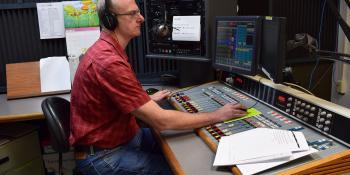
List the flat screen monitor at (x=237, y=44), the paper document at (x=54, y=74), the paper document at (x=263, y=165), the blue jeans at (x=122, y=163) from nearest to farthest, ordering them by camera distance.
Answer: the paper document at (x=263, y=165) → the blue jeans at (x=122, y=163) → the flat screen monitor at (x=237, y=44) → the paper document at (x=54, y=74)

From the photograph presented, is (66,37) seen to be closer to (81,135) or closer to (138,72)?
(138,72)

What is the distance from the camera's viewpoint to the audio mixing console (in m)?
1.00

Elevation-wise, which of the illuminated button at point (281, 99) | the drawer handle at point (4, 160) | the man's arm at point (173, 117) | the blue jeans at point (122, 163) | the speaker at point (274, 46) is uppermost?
the speaker at point (274, 46)

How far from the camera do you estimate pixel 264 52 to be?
1536mm

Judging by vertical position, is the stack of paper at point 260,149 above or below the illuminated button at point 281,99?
below

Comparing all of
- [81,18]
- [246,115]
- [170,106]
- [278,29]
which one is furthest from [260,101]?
[81,18]

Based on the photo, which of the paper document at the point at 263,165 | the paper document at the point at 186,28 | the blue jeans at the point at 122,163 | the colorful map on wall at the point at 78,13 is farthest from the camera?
the colorful map on wall at the point at 78,13

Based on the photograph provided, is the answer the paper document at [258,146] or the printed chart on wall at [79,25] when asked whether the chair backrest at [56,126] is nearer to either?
the paper document at [258,146]

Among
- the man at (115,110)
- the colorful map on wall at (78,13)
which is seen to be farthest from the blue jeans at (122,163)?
the colorful map on wall at (78,13)

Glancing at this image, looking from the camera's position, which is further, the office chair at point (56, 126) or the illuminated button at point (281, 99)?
the office chair at point (56, 126)

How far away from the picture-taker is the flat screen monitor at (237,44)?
60.7 inches

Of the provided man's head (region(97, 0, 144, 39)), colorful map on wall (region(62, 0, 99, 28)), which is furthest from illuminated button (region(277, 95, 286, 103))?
colorful map on wall (region(62, 0, 99, 28))

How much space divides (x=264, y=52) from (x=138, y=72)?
1223 mm

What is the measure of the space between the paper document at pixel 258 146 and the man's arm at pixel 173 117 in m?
0.17
